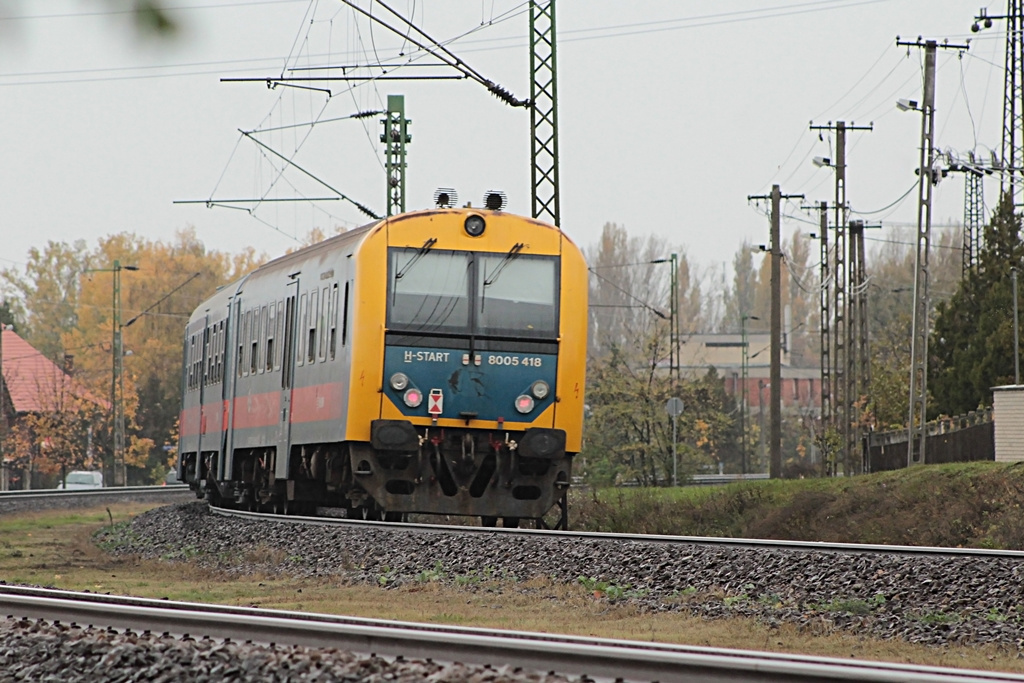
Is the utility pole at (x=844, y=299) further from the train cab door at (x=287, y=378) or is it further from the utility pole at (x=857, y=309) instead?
the train cab door at (x=287, y=378)

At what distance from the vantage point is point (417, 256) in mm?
17094

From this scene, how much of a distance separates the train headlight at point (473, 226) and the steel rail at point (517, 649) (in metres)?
9.40

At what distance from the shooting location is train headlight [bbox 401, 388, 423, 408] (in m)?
16.9

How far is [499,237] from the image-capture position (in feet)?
57.2

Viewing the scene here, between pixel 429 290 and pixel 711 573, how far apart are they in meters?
6.14

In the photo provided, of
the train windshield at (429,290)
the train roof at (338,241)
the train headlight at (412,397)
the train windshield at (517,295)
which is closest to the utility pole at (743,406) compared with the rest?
the train roof at (338,241)

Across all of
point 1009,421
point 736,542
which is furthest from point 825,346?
point 736,542

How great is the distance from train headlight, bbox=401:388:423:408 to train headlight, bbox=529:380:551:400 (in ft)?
4.32

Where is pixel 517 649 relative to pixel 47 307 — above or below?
below

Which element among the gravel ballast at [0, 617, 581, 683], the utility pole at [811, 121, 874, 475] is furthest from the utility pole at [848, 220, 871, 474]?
the gravel ballast at [0, 617, 581, 683]

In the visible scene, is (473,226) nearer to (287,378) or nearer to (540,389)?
(540,389)

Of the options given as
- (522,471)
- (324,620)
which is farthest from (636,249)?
(324,620)

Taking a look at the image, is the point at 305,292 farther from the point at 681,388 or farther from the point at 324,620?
the point at 681,388

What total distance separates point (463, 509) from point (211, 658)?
10.9m
